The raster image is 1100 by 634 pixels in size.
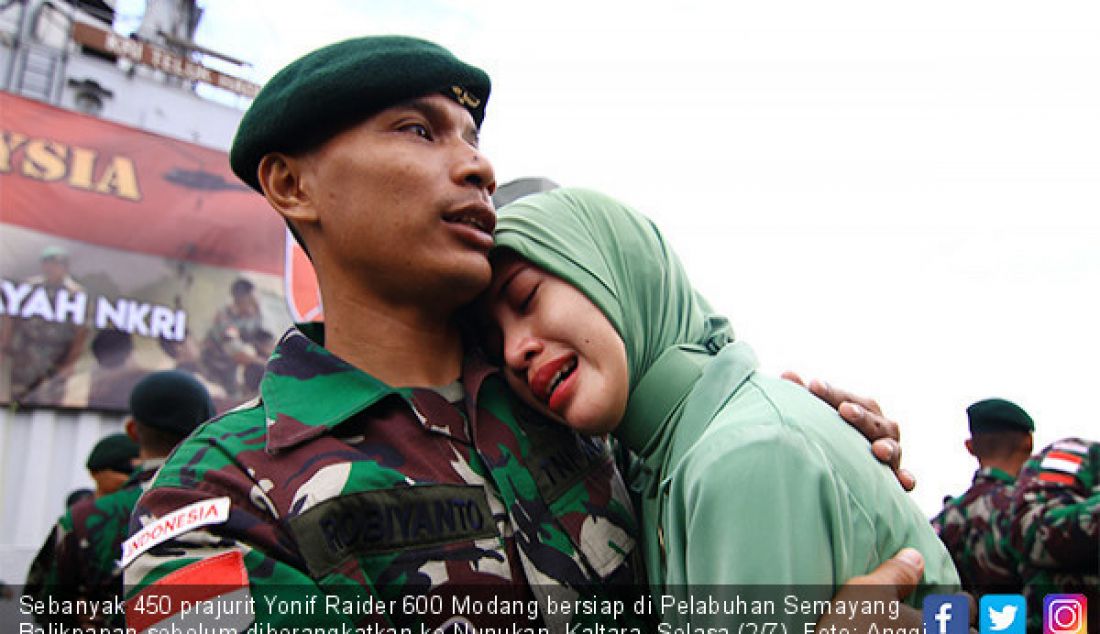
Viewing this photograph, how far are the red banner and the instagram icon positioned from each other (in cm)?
867

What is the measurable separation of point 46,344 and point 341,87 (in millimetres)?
8014

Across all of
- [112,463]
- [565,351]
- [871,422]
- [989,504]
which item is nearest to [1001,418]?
[989,504]

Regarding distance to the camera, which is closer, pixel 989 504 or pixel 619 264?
pixel 619 264

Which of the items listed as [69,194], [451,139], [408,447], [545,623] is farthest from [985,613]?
[69,194]

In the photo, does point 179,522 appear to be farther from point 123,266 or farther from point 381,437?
point 123,266

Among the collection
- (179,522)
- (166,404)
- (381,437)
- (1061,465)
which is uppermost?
(166,404)

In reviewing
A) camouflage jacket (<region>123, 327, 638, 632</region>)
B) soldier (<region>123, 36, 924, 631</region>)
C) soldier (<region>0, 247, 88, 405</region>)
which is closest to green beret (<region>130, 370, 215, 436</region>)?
soldier (<region>123, 36, 924, 631</region>)

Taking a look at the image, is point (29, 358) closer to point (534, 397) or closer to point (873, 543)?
point (534, 397)

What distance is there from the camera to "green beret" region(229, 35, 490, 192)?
1852 mm

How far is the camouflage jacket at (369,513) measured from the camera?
1.42 meters

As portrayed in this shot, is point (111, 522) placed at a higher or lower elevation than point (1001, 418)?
lower

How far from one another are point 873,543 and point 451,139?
1240 mm

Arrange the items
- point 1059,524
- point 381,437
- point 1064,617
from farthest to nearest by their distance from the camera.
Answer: point 1059,524 → point 1064,617 → point 381,437

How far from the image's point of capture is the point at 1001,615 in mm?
1958
